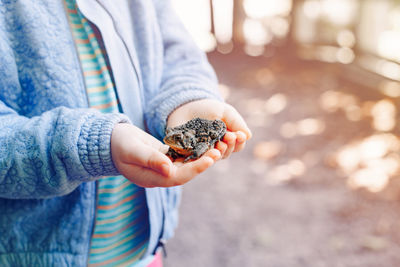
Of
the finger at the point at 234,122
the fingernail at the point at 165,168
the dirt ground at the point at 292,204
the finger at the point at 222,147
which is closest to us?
the fingernail at the point at 165,168

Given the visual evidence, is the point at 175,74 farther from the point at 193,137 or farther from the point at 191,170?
the point at 191,170

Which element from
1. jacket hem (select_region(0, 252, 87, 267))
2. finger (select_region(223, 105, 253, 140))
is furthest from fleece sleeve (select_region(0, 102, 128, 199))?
finger (select_region(223, 105, 253, 140))

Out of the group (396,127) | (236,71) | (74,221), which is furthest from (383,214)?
(236,71)

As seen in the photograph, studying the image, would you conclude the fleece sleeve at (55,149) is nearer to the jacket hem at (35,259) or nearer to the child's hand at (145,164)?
the child's hand at (145,164)

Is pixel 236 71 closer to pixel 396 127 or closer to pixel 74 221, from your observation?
pixel 396 127

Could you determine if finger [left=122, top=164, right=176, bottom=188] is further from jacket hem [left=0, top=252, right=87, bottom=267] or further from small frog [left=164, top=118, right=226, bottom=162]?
jacket hem [left=0, top=252, right=87, bottom=267]

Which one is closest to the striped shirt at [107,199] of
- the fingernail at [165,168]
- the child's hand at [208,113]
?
the child's hand at [208,113]

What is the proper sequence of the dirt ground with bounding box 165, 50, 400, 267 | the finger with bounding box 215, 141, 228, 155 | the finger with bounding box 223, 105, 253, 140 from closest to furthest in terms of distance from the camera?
the finger with bounding box 215, 141, 228, 155 < the finger with bounding box 223, 105, 253, 140 < the dirt ground with bounding box 165, 50, 400, 267
